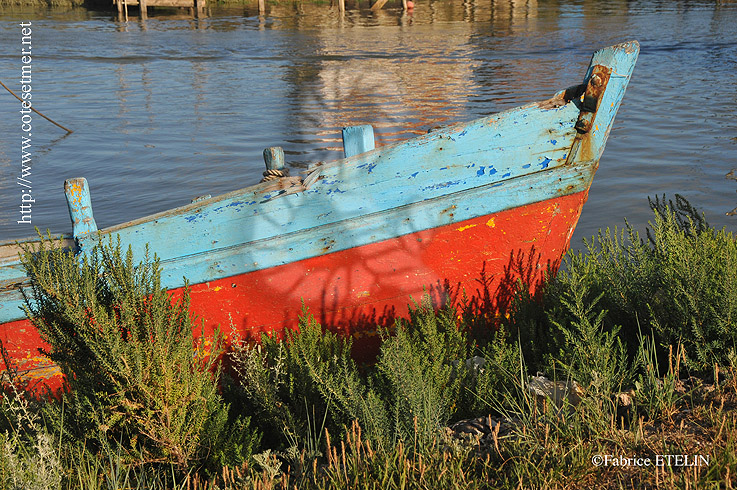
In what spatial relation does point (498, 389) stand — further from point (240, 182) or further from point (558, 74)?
point (558, 74)

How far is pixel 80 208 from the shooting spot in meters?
3.39

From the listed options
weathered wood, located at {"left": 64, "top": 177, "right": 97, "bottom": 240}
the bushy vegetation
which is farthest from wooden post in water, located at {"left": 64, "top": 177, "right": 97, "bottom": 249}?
the bushy vegetation

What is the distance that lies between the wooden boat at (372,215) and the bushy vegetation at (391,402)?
0.30 meters

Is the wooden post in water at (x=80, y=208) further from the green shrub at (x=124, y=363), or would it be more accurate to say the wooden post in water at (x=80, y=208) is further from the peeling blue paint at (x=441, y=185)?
the peeling blue paint at (x=441, y=185)

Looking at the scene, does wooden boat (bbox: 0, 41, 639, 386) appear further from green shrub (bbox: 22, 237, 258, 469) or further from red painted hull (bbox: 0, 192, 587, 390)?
green shrub (bbox: 22, 237, 258, 469)

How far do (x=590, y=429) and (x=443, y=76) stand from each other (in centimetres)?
1395

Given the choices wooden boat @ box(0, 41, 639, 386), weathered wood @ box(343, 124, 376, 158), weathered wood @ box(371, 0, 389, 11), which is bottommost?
wooden boat @ box(0, 41, 639, 386)

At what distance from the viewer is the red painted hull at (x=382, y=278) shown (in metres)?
3.57

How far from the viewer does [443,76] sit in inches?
615

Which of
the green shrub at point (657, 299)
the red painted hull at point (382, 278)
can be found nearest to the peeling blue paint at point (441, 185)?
the red painted hull at point (382, 278)

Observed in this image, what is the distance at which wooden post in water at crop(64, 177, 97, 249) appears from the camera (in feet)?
11.0

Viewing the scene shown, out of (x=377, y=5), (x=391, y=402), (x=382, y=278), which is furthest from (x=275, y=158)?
(x=377, y=5)

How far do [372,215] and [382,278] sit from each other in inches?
15.4

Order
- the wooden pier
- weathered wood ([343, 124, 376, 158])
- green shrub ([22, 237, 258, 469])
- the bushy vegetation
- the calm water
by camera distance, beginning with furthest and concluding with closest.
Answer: the wooden pier < the calm water < weathered wood ([343, 124, 376, 158]) < green shrub ([22, 237, 258, 469]) < the bushy vegetation
